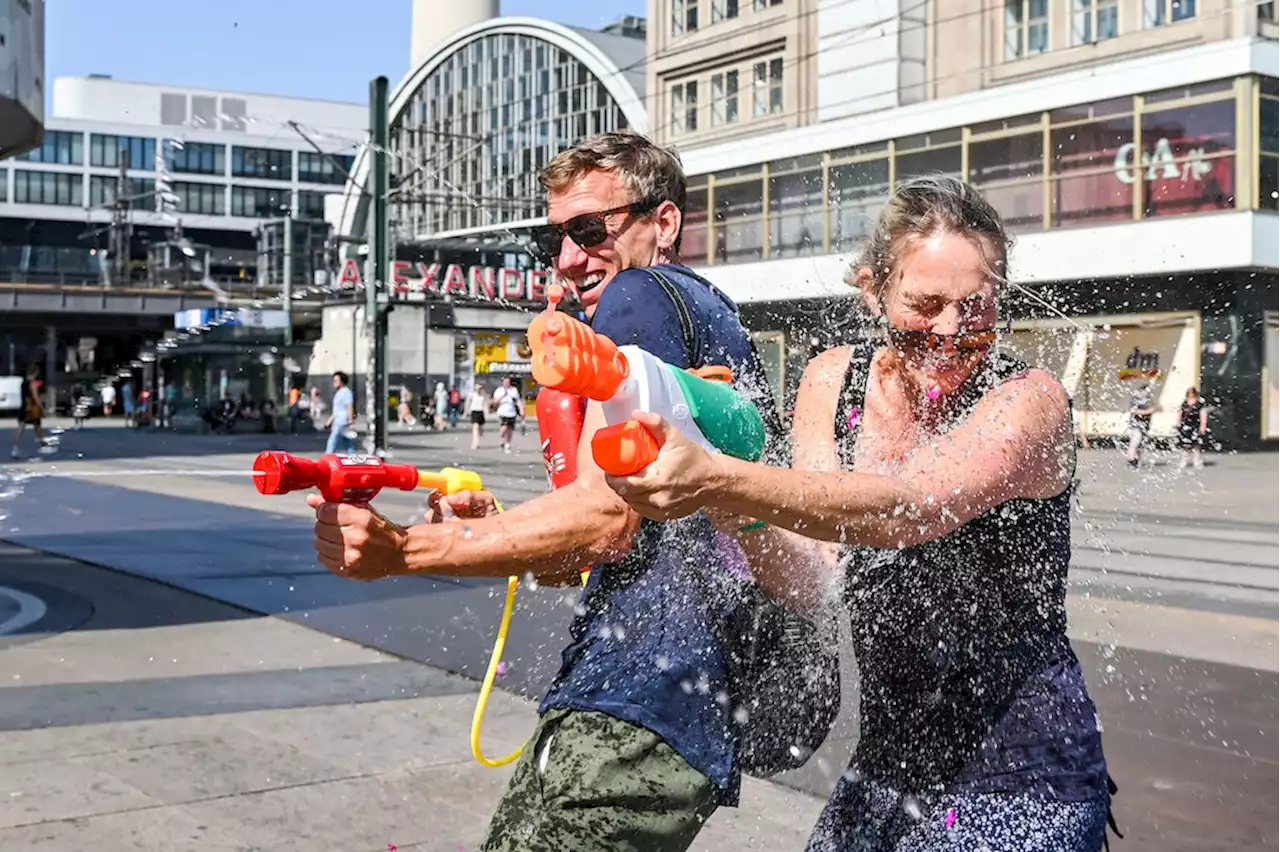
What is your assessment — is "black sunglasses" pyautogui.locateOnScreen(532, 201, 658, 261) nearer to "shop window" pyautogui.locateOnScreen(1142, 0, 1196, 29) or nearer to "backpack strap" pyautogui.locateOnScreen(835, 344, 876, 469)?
"backpack strap" pyautogui.locateOnScreen(835, 344, 876, 469)

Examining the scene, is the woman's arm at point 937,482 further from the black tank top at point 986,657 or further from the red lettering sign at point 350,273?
the red lettering sign at point 350,273

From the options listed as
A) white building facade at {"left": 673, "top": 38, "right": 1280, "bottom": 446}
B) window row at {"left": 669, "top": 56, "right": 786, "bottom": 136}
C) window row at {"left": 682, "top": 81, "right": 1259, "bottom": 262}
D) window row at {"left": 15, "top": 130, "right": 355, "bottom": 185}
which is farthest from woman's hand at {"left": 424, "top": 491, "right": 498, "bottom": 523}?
window row at {"left": 15, "top": 130, "right": 355, "bottom": 185}

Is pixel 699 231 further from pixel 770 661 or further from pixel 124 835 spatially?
pixel 770 661

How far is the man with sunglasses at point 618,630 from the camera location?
1983mm

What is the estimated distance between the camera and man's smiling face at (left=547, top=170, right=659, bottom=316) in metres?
2.42

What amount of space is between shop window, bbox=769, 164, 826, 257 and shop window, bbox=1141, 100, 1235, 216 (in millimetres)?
6813

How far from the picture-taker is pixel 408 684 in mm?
6957

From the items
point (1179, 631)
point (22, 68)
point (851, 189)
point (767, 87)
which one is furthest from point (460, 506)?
point (767, 87)

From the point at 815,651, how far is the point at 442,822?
283 centimetres

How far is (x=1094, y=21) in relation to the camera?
33281mm

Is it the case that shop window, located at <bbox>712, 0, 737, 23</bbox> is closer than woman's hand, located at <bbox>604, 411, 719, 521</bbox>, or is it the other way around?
woman's hand, located at <bbox>604, 411, 719, 521</bbox>

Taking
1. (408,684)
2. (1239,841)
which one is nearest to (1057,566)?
(1239,841)

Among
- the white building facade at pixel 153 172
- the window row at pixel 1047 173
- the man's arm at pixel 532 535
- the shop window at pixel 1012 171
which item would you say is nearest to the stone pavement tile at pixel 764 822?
the man's arm at pixel 532 535

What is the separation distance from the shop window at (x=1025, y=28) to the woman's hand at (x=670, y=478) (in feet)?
118
